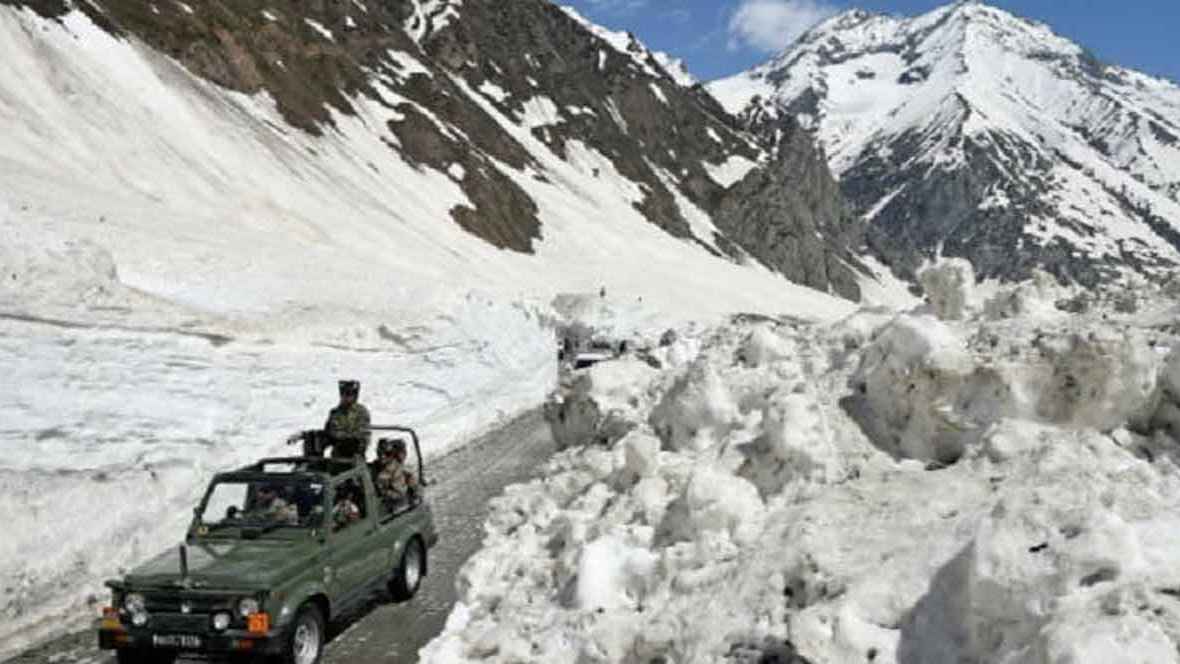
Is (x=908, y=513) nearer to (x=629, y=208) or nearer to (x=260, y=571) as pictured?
(x=260, y=571)

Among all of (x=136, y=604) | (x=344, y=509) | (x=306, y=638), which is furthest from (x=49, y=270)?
(x=306, y=638)

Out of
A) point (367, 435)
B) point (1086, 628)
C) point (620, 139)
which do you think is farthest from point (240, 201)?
point (620, 139)

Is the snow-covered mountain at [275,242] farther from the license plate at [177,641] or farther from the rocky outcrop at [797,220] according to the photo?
the license plate at [177,641]

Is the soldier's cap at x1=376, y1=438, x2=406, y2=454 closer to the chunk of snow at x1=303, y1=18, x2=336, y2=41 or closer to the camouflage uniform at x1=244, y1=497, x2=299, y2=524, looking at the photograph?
the camouflage uniform at x1=244, y1=497, x2=299, y2=524

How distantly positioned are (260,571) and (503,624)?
7.43 ft

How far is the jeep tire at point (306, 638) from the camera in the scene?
9.24 metres

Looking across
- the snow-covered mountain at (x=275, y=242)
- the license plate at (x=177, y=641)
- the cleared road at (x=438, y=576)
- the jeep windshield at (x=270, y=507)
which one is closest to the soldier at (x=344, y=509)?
the jeep windshield at (x=270, y=507)

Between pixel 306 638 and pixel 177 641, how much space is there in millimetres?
1116

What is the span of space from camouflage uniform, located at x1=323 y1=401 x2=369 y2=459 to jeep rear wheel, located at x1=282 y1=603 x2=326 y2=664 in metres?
3.55

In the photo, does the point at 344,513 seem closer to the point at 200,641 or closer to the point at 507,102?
the point at 200,641

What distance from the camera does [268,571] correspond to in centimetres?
922

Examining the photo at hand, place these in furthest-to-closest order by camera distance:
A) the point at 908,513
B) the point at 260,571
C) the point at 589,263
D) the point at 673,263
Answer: the point at 673,263
the point at 589,263
the point at 260,571
the point at 908,513

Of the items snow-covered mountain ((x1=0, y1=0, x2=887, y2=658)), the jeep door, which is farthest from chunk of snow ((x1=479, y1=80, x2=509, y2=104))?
the jeep door

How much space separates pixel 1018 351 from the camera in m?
8.83
